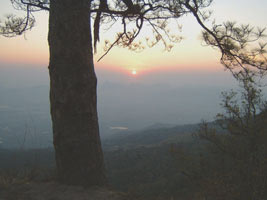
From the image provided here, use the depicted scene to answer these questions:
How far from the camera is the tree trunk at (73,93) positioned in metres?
2.67

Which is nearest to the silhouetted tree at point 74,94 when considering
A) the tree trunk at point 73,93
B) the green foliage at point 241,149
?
the tree trunk at point 73,93

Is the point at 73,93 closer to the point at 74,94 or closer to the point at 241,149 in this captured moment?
the point at 74,94

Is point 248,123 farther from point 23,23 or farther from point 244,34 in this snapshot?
point 23,23

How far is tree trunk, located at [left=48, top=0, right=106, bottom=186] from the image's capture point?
8.76ft

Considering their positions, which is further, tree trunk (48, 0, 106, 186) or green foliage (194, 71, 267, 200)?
→ tree trunk (48, 0, 106, 186)

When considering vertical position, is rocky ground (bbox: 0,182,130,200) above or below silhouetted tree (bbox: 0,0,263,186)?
below

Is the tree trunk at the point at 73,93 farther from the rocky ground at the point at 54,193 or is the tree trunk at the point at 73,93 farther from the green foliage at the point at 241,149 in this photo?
the green foliage at the point at 241,149

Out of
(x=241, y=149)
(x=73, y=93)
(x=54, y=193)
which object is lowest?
(x=241, y=149)

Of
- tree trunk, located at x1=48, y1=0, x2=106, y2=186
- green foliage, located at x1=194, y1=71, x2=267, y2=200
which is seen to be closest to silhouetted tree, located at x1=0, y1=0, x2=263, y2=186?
tree trunk, located at x1=48, y1=0, x2=106, y2=186

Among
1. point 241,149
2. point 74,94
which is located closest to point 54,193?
point 74,94

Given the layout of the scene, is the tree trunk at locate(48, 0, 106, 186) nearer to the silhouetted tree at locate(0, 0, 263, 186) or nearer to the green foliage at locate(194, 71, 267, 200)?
the silhouetted tree at locate(0, 0, 263, 186)

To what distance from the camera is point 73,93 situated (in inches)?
105

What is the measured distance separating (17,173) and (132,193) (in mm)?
1819

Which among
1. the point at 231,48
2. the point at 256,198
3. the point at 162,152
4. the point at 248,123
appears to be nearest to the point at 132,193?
the point at 256,198
